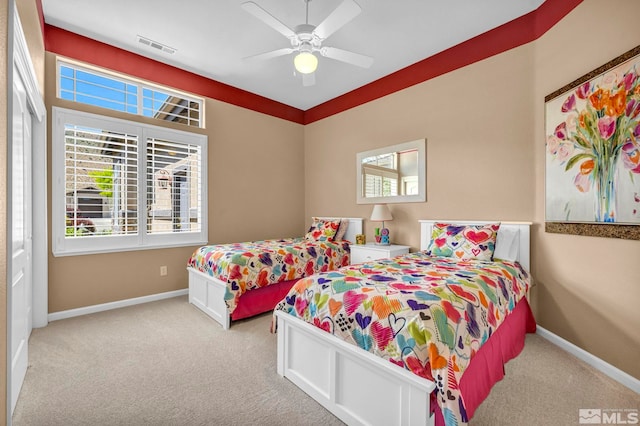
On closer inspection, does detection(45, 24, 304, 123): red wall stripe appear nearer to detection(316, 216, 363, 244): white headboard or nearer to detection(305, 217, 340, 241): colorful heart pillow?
detection(305, 217, 340, 241): colorful heart pillow

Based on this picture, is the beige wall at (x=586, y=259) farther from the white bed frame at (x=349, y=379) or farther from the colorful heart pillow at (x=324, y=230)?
the colorful heart pillow at (x=324, y=230)

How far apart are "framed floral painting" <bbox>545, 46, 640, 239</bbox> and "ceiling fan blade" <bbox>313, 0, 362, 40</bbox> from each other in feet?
6.18

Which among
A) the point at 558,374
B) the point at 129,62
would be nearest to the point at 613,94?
the point at 558,374

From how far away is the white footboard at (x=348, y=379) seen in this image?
1.39 m

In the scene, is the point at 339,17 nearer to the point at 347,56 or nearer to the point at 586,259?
the point at 347,56

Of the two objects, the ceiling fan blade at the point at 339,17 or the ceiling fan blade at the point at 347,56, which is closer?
the ceiling fan blade at the point at 339,17

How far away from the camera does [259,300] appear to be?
322 cm

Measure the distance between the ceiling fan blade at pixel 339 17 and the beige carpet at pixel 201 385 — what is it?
2.63 meters

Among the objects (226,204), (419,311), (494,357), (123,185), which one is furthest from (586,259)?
(123,185)

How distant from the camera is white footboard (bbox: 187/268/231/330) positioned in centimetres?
298

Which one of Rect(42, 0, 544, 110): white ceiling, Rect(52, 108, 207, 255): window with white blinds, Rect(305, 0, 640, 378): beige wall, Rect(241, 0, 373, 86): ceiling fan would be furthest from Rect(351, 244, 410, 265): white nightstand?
Rect(42, 0, 544, 110): white ceiling

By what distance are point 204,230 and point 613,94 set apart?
442cm

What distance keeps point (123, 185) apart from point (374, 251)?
122 inches

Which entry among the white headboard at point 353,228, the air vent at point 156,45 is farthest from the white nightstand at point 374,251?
the air vent at point 156,45
